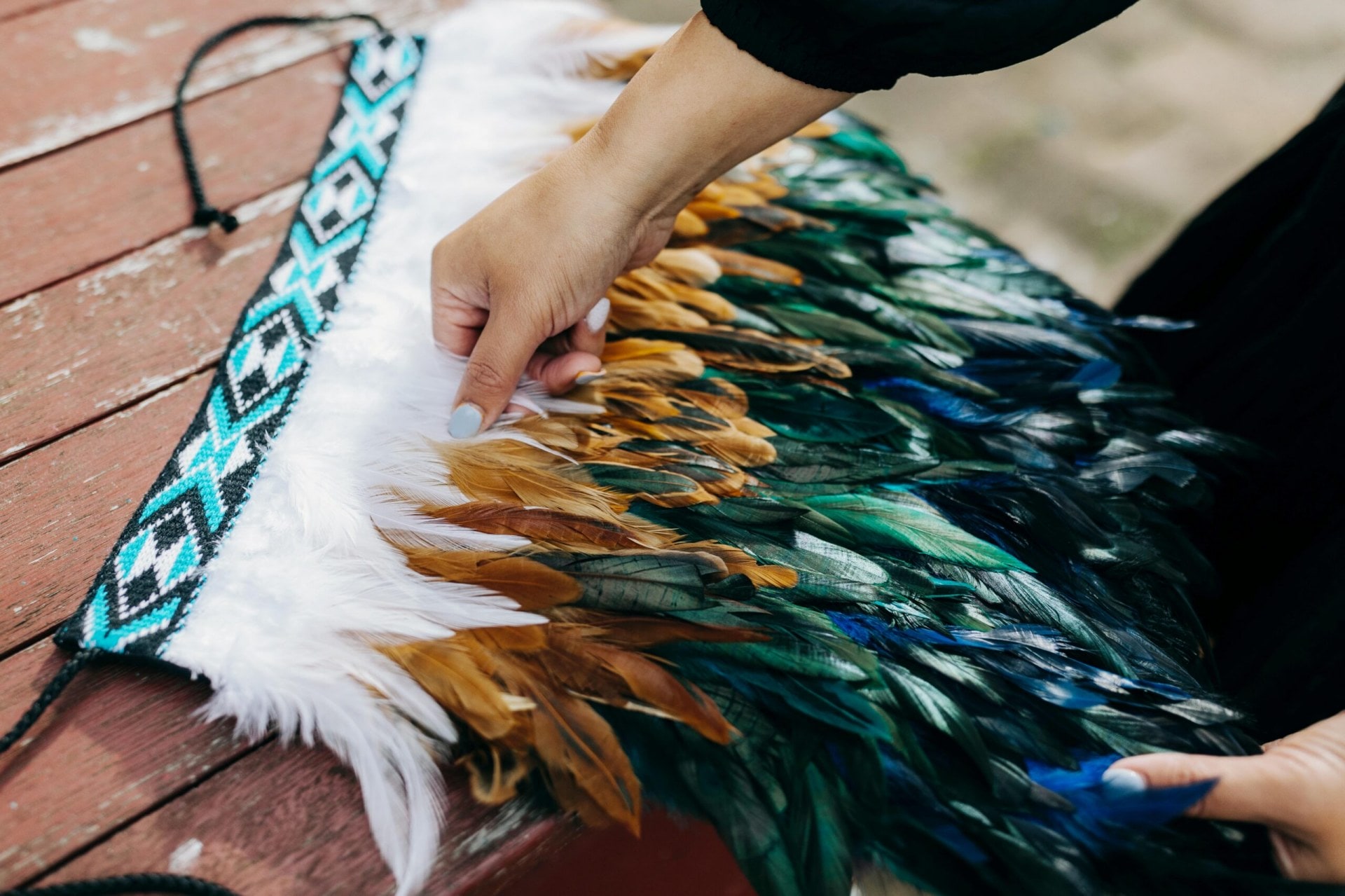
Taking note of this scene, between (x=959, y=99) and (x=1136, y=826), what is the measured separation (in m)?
2.29

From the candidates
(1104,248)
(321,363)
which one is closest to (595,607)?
(321,363)

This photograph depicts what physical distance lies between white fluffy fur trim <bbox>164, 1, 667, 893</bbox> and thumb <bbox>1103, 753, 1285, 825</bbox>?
50 centimetres

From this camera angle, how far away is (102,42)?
49.6 inches

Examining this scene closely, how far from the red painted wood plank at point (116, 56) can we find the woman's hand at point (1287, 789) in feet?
4.49

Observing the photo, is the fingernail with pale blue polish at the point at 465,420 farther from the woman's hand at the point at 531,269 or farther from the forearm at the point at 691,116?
the forearm at the point at 691,116

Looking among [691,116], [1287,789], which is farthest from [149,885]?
[1287,789]

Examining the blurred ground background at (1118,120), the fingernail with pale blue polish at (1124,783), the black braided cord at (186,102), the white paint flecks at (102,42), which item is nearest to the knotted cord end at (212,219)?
the black braided cord at (186,102)

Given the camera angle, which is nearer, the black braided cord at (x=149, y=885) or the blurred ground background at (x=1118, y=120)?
the black braided cord at (x=149, y=885)

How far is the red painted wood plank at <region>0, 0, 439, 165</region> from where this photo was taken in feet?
3.79

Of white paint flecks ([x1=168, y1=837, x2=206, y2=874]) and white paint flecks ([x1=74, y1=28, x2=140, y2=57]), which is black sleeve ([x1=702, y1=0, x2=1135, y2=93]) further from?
white paint flecks ([x1=74, y1=28, x2=140, y2=57])

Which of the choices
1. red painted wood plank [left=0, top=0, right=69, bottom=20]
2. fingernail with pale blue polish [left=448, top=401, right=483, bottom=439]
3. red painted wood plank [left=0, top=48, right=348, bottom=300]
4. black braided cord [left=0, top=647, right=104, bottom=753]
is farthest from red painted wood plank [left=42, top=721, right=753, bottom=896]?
red painted wood plank [left=0, top=0, right=69, bottom=20]

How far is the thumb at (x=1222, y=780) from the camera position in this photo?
2.19 feet

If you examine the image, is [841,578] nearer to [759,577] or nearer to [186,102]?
[759,577]

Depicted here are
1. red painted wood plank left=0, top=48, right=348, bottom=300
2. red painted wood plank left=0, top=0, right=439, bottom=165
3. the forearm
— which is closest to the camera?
the forearm
